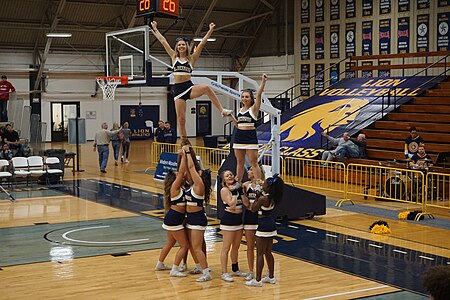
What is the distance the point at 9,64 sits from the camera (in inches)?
1394

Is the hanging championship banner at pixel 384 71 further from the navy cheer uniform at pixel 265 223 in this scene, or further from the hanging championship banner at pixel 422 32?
the navy cheer uniform at pixel 265 223

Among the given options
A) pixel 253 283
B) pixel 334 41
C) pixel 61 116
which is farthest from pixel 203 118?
pixel 253 283

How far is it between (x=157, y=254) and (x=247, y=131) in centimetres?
251

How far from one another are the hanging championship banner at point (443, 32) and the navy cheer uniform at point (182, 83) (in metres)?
20.3

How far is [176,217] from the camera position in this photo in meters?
9.48

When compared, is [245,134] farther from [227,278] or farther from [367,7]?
[367,7]

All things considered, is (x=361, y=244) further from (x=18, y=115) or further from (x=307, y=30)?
(x=307, y=30)

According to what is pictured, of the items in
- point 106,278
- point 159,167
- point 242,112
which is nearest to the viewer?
point 106,278

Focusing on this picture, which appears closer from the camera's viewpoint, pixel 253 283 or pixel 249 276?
pixel 253 283

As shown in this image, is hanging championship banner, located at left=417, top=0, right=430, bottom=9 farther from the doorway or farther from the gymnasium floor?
the doorway

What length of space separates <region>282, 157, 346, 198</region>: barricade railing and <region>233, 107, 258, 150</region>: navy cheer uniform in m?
7.26

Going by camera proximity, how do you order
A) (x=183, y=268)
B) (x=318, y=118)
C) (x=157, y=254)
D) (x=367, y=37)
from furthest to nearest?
(x=367, y=37) → (x=318, y=118) → (x=157, y=254) → (x=183, y=268)

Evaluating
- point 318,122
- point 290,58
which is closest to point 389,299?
point 318,122

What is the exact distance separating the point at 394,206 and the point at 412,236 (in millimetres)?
3558
